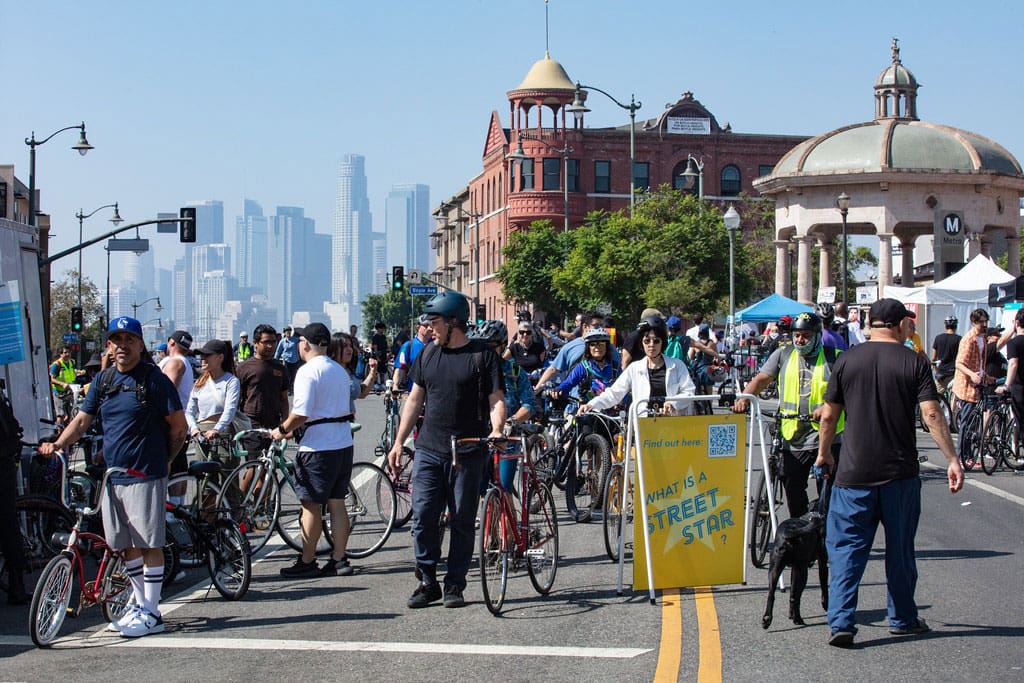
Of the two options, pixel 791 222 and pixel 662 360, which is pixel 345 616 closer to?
pixel 662 360

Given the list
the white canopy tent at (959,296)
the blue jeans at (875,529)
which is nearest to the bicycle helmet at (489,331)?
the blue jeans at (875,529)

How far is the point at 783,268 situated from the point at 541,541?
4776 centimetres

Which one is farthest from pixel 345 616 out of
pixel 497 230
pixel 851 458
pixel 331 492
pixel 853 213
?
pixel 497 230

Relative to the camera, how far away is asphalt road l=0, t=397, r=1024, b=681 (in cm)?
680

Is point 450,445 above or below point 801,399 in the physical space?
below

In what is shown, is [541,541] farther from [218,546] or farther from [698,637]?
[218,546]

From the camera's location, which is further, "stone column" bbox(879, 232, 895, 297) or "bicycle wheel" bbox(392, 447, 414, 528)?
"stone column" bbox(879, 232, 895, 297)

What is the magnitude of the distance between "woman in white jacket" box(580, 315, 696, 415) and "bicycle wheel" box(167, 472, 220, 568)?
310 centimetres

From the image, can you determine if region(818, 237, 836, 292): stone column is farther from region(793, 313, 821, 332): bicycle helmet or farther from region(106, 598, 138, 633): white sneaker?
region(106, 598, 138, 633): white sneaker

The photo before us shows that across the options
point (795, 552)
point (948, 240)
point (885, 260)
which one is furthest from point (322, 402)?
point (885, 260)

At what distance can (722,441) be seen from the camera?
8.64 m

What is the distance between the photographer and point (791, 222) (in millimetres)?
53125

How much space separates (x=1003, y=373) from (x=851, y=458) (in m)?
11.4

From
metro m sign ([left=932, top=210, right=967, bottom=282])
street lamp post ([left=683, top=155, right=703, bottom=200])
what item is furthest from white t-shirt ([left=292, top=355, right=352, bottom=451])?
metro m sign ([left=932, top=210, right=967, bottom=282])
